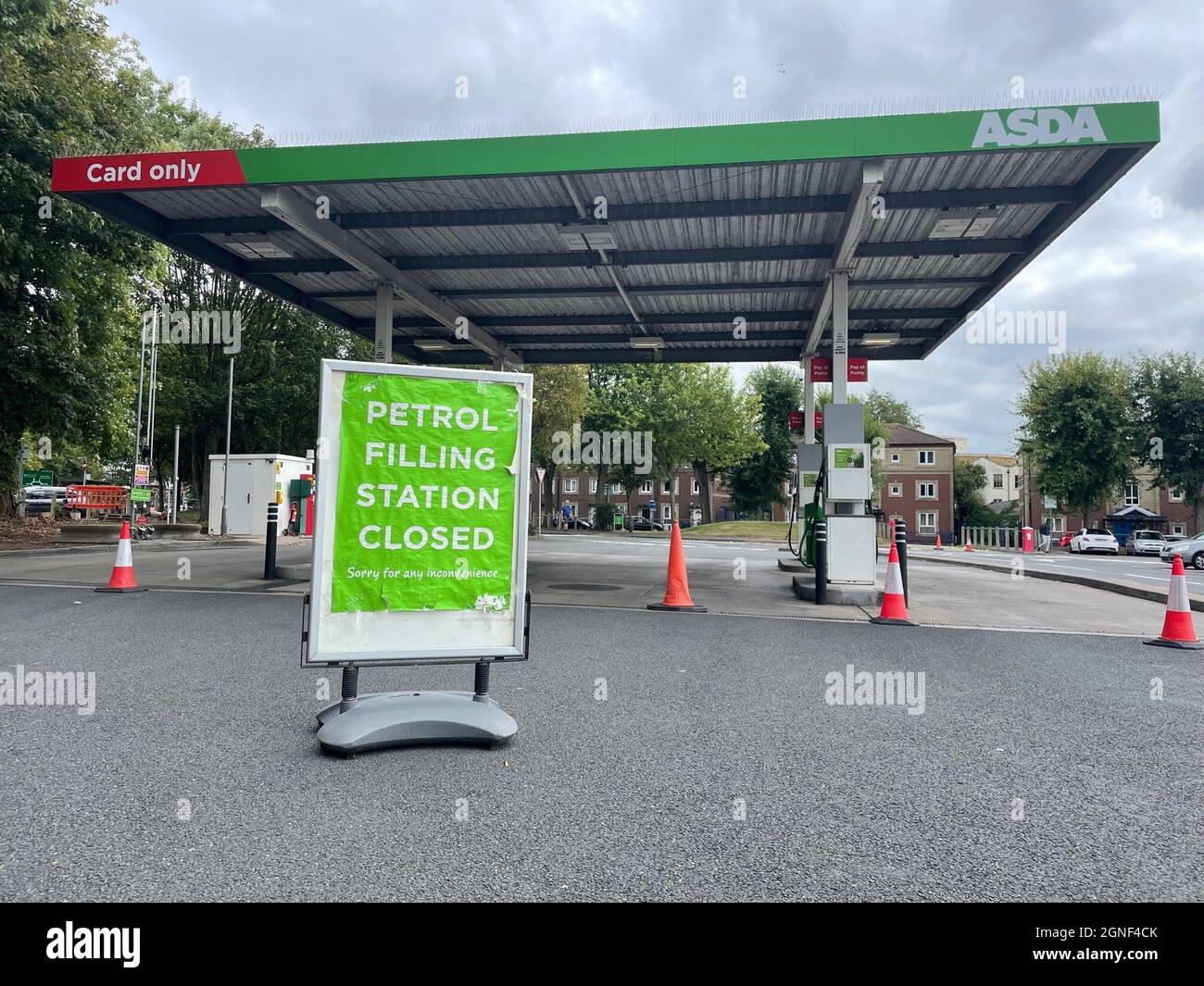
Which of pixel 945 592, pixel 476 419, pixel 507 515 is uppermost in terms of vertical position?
pixel 476 419

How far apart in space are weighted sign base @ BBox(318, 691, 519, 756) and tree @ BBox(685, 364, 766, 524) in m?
45.7

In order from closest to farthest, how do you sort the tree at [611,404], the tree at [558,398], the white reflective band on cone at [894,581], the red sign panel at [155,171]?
the white reflective band on cone at [894,581]
the red sign panel at [155,171]
the tree at [558,398]
the tree at [611,404]

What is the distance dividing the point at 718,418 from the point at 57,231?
3640 cm

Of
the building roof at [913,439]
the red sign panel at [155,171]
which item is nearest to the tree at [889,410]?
the building roof at [913,439]

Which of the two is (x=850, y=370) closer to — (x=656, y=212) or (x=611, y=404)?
(x=656, y=212)

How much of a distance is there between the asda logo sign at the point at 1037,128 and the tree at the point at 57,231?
57.8 ft

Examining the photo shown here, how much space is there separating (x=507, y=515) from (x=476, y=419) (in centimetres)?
55

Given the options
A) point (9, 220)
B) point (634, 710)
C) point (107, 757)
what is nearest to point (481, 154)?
point (634, 710)

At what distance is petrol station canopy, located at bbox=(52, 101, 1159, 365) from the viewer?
9164 mm

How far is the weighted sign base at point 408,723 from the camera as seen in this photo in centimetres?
407

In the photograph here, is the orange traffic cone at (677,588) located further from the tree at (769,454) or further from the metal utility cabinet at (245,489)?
the tree at (769,454)

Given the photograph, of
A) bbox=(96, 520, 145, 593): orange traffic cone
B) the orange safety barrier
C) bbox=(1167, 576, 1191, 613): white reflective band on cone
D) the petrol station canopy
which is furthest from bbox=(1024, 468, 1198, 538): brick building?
bbox=(96, 520, 145, 593): orange traffic cone
